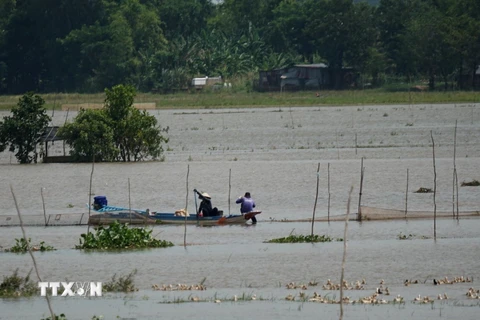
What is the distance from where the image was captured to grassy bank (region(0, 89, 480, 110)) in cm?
5547

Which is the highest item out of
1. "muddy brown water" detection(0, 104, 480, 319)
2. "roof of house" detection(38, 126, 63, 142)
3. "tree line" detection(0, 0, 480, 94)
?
"tree line" detection(0, 0, 480, 94)

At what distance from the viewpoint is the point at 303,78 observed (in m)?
64.0

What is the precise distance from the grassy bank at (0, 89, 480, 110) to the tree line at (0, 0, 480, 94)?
239cm

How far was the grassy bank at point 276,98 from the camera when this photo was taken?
2184 inches

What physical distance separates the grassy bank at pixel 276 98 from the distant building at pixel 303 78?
1258mm

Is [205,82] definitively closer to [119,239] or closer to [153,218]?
[153,218]

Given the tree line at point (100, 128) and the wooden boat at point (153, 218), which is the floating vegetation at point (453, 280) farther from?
the tree line at point (100, 128)

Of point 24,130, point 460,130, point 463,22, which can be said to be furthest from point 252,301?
point 463,22

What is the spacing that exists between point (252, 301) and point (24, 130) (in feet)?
57.8

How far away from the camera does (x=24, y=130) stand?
95.1ft

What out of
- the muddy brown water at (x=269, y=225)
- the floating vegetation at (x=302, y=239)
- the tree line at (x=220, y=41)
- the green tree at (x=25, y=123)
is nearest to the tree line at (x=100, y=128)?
the green tree at (x=25, y=123)

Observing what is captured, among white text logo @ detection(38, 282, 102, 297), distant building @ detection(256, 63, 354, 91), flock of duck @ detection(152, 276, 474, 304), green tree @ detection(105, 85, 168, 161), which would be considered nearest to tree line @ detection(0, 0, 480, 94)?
distant building @ detection(256, 63, 354, 91)

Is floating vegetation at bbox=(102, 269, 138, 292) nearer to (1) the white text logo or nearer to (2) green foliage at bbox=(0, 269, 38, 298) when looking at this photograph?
(1) the white text logo

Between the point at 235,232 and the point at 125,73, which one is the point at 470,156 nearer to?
the point at 235,232
